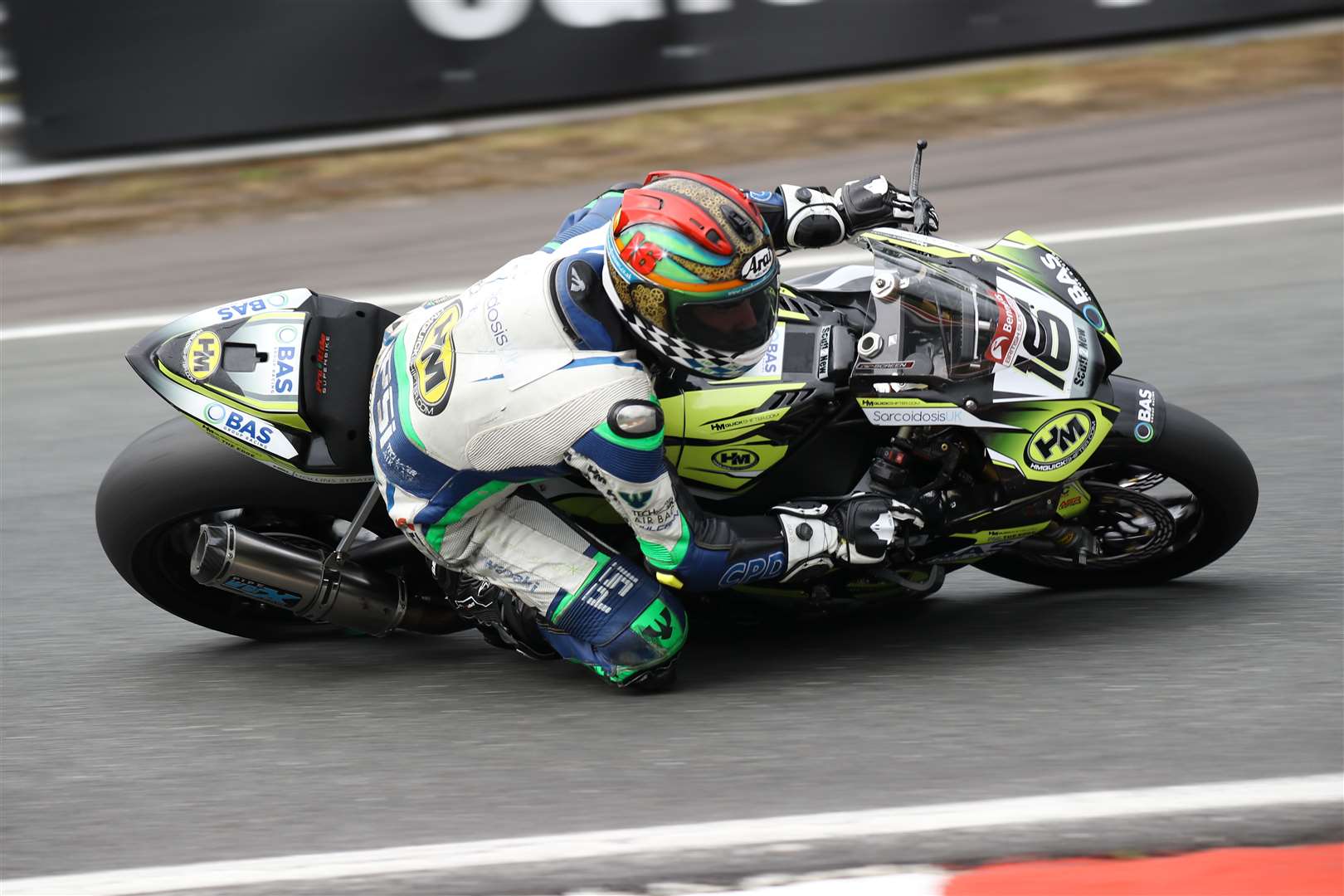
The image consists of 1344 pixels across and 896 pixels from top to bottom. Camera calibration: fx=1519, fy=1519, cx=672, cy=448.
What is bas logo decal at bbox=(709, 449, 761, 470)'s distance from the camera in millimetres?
3646

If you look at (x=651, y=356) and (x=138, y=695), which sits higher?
(x=651, y=356)

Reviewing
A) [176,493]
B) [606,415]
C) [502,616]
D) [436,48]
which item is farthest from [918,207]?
[436,48]

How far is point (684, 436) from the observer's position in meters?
3.62

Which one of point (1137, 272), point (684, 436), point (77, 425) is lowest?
point (77, 425)

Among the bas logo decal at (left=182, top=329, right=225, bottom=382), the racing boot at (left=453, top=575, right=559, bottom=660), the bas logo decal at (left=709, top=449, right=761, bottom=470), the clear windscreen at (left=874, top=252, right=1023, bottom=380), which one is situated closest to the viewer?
the clear windscreen at (left=874, top=252, right=1023, bottom=380)

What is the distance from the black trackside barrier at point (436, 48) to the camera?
797 cm

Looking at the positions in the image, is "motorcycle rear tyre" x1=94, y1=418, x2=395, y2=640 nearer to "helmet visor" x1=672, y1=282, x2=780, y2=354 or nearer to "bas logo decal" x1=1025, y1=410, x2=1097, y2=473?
"helmet visor" x1=672, y1=282, x2=780, y2=354

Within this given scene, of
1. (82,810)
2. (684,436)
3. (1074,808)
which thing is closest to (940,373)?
(684,436)

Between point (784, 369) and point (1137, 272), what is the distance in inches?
132

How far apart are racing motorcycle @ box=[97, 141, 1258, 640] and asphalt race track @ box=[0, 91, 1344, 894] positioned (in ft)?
0.64

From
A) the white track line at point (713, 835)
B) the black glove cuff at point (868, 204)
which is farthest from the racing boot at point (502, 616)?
the black glove cuff at point (868, 204)

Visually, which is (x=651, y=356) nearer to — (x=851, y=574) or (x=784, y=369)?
(x=784, y=369)

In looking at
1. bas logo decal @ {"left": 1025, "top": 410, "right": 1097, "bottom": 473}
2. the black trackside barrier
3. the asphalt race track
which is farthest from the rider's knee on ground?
the black trackside barrier

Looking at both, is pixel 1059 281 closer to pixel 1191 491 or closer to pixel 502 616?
pixel 1191 491
